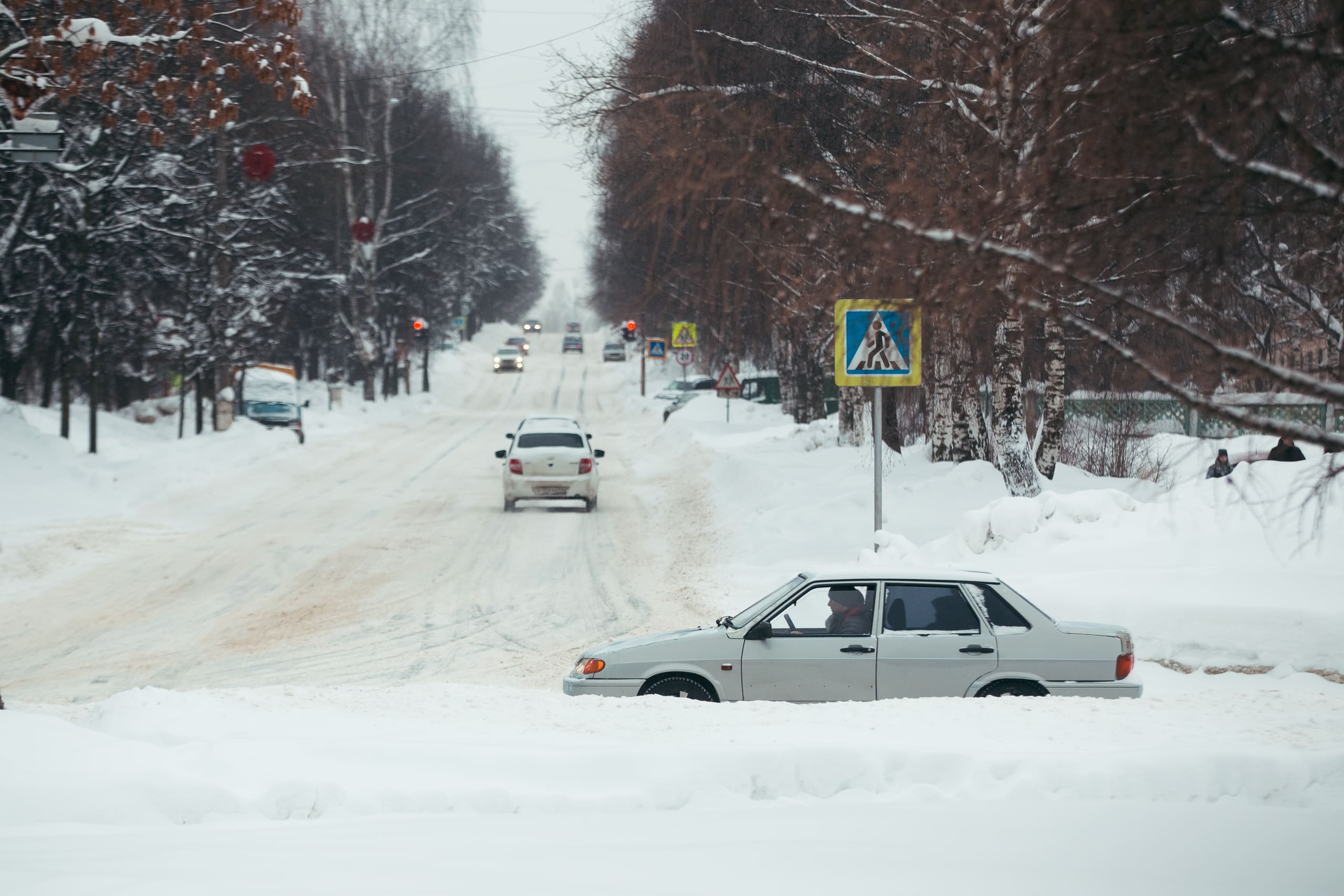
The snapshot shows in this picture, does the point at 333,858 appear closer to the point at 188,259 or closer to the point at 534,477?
the point at 534,477

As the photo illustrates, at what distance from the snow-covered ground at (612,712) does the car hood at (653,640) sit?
19.6 inches

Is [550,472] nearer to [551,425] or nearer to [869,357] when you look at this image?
[551,425]

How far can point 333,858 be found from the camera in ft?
17.0

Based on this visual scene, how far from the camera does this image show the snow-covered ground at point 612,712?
524 cm

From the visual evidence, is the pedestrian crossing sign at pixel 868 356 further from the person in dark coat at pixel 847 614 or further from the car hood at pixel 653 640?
the car hood at pixel 653 640

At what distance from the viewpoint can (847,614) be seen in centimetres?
908

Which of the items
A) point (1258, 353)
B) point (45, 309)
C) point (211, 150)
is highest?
point (211, 150)

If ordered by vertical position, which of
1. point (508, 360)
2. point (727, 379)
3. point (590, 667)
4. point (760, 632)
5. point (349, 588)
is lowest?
point (349, 588)

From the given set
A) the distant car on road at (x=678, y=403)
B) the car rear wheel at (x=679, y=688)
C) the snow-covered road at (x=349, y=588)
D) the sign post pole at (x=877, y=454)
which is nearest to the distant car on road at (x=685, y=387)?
the distant car on road at (x=678, y=403)

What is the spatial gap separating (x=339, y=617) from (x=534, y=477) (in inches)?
378

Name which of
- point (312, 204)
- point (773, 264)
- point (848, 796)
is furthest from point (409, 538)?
point (312, 204)

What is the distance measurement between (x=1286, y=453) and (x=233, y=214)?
26.0m

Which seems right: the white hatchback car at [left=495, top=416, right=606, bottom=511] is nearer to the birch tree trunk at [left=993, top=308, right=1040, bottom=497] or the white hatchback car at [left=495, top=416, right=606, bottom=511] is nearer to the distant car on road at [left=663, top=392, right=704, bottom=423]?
the birch tree trunk at [left=993, top=308, right=1040, bottom=497]

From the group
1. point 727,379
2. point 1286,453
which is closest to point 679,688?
point 1286,453
